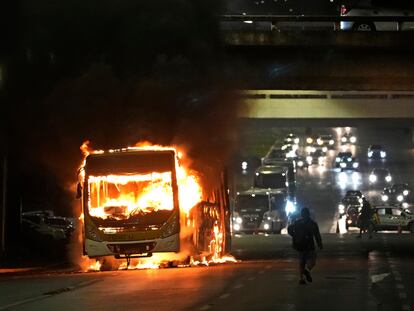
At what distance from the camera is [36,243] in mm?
35625

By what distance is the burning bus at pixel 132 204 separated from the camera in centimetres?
2192

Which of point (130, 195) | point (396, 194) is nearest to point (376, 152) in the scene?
point (396, 194)

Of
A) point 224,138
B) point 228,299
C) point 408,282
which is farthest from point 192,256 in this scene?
point 228,299

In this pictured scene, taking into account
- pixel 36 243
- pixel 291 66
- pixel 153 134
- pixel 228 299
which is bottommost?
pixel 228 299

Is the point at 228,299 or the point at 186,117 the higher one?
the point at 186,117

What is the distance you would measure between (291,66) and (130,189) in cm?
985

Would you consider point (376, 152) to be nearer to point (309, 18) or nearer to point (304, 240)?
point (309, 18)

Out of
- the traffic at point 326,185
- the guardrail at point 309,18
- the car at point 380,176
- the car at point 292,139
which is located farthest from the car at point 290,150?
the guardrail at point 309,18

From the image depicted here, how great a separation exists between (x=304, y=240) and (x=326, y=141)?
76.9m

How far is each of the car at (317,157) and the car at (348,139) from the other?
273 inches

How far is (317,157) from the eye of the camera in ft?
291

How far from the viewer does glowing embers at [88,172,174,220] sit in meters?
22.0

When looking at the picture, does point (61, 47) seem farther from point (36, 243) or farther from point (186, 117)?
point (36, 243)

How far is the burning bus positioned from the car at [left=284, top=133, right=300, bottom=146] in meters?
58.8
